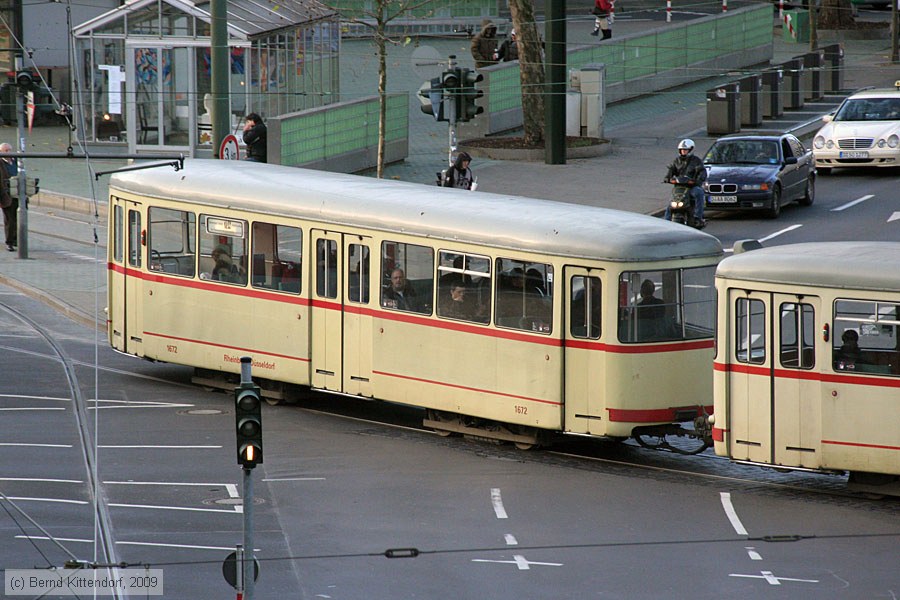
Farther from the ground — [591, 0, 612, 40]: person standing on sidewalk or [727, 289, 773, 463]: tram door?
[591, 0, 612, 40]: person standing on sidewalk

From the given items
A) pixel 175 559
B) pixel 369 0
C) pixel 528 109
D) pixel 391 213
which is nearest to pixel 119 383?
pixel 391 213

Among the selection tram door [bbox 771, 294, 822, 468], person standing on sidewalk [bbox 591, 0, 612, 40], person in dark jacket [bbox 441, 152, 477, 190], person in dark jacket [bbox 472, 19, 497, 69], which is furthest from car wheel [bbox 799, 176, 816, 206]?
person standing on sidewalk [bbox 591, 0, 612, 40]

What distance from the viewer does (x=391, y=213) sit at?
18.5 meters

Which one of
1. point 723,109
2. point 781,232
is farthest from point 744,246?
Answer: point 723,109

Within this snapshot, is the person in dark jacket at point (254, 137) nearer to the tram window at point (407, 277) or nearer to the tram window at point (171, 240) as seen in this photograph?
the tram window at point (171, 240)

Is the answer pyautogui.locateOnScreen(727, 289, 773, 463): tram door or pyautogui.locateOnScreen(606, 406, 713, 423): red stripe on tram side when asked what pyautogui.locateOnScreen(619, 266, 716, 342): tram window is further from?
pyautogui.locateOnScreen(727, 289, 773, 463): tram door

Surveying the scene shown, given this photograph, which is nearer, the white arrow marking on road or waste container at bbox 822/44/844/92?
the white arrow marking on road

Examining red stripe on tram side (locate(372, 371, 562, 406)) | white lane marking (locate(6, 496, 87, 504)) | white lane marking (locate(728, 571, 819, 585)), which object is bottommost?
white lane marking (locate(728, 571, 819, 585))

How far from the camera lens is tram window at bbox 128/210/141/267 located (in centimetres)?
2120

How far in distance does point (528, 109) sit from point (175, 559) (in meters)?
25.1

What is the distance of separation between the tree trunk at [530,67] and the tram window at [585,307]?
809 inches

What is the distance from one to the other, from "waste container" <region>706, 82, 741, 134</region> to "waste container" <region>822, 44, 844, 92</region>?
7.37 metres

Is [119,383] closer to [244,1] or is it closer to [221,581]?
[221,581]

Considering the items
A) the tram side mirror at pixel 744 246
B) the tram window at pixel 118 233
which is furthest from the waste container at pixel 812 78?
the tram side mirror at pixel 744 246
